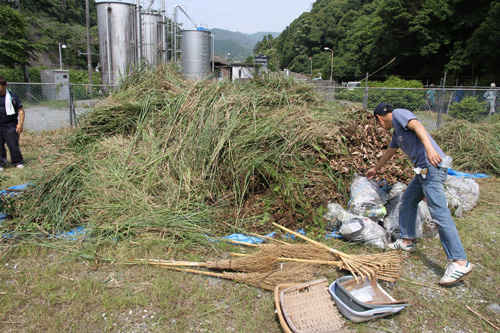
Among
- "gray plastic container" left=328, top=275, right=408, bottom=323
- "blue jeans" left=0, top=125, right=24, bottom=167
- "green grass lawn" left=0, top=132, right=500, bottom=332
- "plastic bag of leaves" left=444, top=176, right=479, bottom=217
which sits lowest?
"green grass lawn" left=0, top=132, right=500, bottom=332

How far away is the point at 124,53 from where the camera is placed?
12352mm

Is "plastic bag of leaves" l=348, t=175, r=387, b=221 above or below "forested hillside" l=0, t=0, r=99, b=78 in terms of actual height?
below

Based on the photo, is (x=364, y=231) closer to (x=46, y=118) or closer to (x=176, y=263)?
(x=176, y=263)

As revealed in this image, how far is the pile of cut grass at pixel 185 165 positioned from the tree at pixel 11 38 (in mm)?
21048

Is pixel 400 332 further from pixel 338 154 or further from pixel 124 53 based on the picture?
pixel 124 53

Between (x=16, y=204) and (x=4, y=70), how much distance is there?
25375mm

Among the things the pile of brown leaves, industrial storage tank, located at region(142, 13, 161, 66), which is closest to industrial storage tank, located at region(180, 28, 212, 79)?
industrial storage tank, located at region(142, 13, 161, 66)

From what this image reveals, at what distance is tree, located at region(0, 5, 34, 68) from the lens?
20375 mm

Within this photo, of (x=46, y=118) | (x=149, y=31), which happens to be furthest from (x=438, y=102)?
(x=46, y=118)

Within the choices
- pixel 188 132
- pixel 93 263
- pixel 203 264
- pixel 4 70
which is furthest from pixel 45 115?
pixel 4 70

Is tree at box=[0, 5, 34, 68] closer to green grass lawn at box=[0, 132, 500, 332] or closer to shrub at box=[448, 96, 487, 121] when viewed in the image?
green grass lawn at box=[0, 132, 500, 332]

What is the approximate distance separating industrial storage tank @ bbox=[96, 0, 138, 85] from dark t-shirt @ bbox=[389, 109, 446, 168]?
11293 millimetres

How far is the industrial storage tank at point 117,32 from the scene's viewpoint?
40.1 feet

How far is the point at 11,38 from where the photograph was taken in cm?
2123
